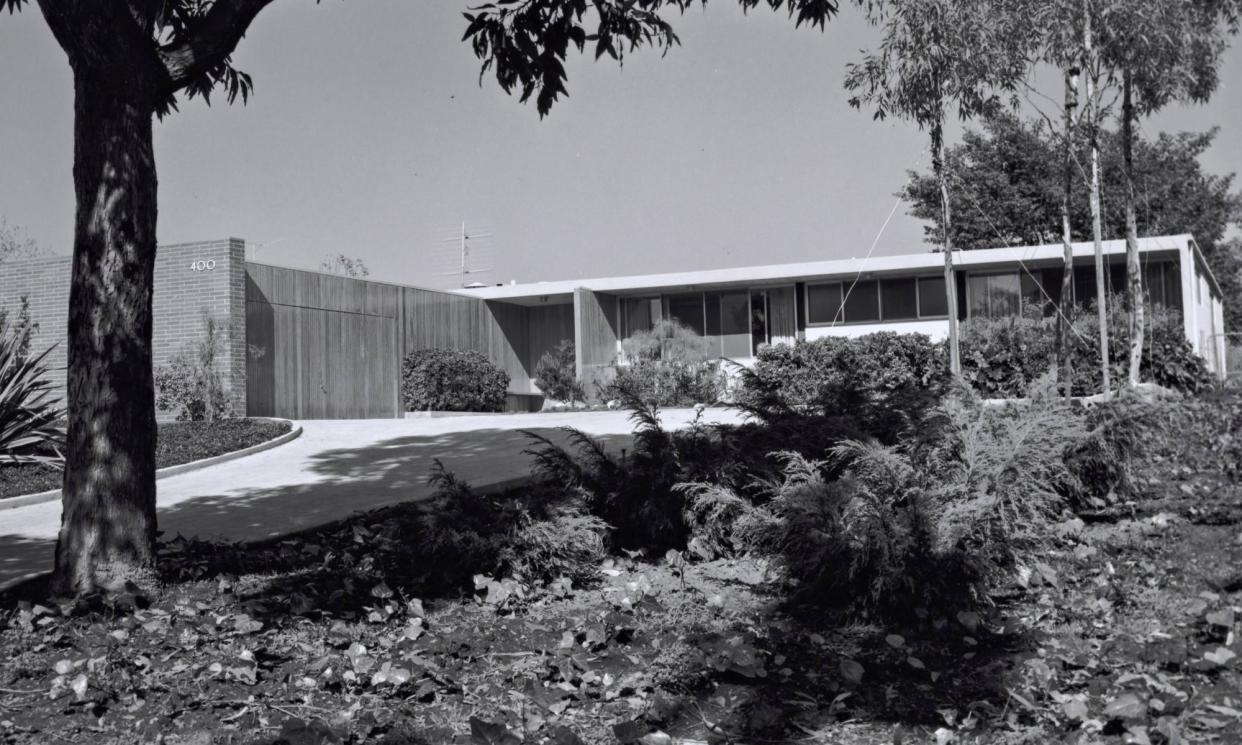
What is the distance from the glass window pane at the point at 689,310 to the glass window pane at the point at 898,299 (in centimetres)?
485

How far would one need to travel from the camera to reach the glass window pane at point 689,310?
27.6 m

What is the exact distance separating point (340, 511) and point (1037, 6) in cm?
1135

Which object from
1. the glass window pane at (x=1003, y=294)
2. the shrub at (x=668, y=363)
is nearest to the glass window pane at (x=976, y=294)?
the glass window pane at (x=1003, y=294)

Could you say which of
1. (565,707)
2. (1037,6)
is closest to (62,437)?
A: (565,707)

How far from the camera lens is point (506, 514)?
4.99 metres

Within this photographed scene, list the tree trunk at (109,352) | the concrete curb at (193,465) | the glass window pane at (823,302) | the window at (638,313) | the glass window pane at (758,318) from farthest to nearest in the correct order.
A: the window at (638,313) → the glass window pane at (758,318) → the glass window pane at (823,302) → the concrete curb at (193,465) → the tree trunk at (109,352)

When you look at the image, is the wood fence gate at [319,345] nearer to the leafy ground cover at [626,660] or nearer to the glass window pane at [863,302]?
the glass window pane at [863,302]

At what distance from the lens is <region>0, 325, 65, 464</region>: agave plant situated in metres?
9.30

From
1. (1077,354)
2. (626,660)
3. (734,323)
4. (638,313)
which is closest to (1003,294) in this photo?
(1077,354)

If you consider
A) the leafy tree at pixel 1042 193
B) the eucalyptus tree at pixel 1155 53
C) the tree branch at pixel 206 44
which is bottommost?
the tree branch at pixel 206 44

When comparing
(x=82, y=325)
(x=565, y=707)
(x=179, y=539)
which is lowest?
(x=565, y=707)

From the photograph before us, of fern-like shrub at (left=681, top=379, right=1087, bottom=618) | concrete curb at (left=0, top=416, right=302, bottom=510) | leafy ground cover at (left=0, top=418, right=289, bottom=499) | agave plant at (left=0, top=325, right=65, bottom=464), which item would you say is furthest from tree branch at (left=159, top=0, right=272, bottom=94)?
agave plant at (left=0, top=325, right=65, bottom=464)

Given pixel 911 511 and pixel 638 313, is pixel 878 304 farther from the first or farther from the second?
pixel 911 511

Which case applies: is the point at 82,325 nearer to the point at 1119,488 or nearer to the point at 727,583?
the point at 727,583
